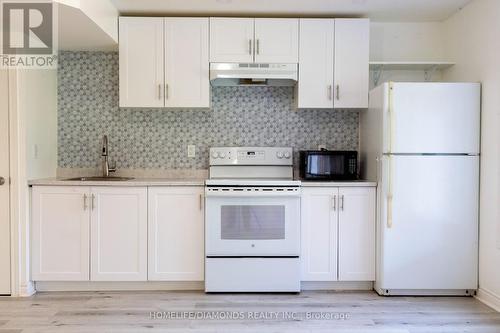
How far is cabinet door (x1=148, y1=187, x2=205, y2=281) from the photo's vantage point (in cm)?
285

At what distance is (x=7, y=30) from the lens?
8.89ft

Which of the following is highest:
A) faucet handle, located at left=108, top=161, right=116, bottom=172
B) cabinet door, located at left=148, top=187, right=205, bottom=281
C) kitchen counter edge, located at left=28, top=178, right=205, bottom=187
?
faucet handle, located at left=108, top=161, right=116, bottom=172

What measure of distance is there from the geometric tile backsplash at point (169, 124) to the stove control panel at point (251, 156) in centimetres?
9

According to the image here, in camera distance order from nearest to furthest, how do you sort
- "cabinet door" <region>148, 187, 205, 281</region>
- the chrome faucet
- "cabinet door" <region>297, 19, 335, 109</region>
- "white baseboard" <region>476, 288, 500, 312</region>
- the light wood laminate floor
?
1. the light wood laminate floor
2. "white baseboard" <region>476, 288, 500, 312</region>
3. "cabinet door" <region>148, 187, 205, 281</region>
4. "cabinet door" <region>297, 19, 335, 109</region>
5. the chrome faucet

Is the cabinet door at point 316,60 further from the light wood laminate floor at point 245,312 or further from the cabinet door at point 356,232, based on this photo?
the light wood laminate floor at point 245,312

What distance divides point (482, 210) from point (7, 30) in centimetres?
378

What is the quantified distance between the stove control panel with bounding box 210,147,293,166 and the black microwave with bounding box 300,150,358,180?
291mm

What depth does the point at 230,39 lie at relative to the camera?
10.00ft

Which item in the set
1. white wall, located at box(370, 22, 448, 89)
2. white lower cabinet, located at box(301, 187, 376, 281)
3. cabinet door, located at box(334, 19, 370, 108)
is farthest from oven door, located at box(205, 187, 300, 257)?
white wall, located at box(370, 22, 448, 89)

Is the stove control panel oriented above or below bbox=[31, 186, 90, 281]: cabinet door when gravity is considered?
above

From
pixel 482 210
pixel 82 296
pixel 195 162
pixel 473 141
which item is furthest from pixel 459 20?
pixel 82 296

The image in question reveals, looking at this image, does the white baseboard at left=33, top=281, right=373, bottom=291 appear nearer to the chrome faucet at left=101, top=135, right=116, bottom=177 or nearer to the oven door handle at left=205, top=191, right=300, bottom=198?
the oven door handle at left=205, top=191, right=300, bottom=198

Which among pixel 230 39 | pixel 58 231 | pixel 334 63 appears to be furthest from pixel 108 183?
pixel 334 63

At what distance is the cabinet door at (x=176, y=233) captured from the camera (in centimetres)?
285
